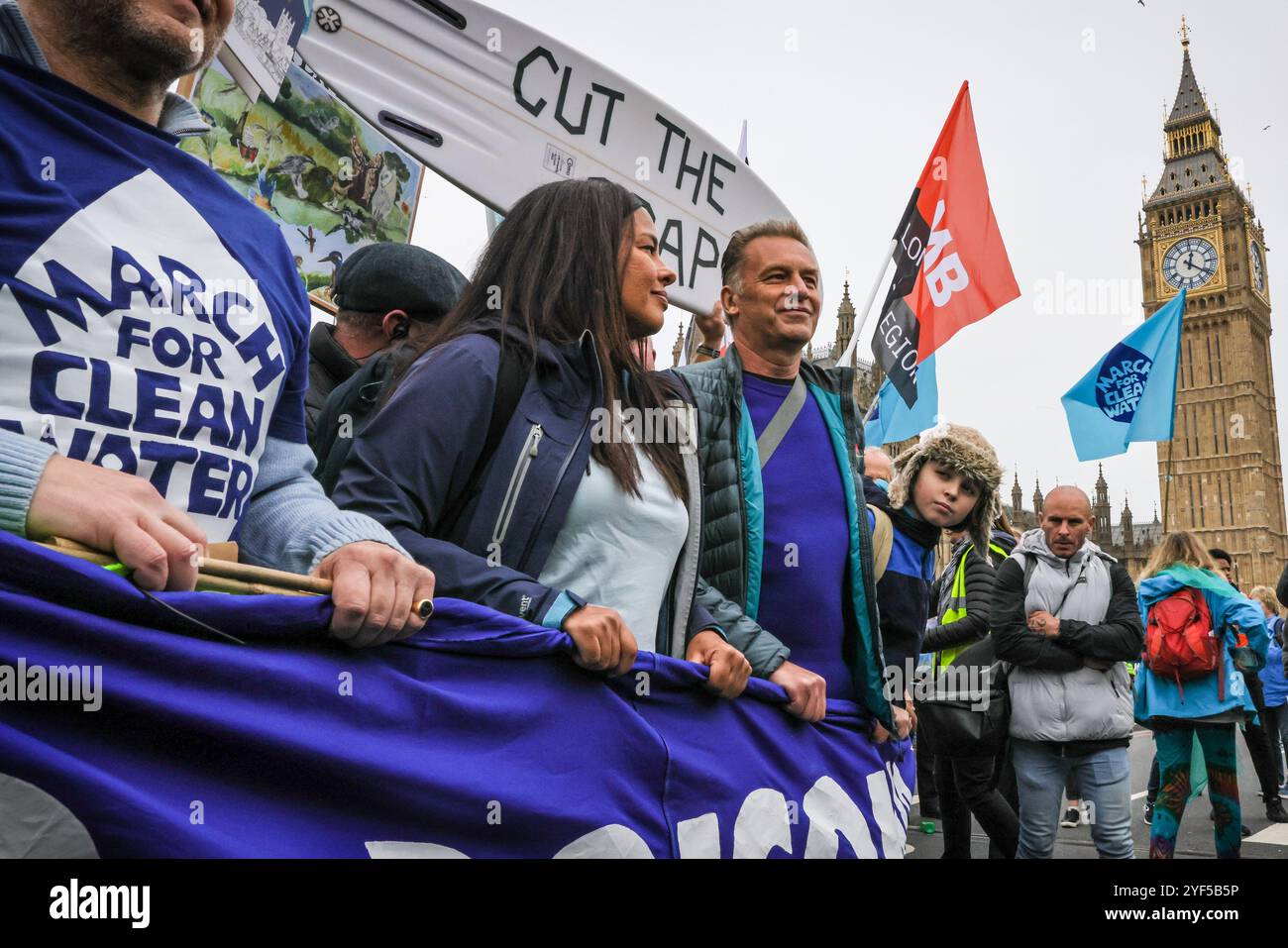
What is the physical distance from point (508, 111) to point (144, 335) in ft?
8.35

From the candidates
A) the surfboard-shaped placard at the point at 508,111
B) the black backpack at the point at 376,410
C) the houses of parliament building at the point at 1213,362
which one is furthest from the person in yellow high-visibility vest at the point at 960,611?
the houses of parliament building at the point at 1213,362

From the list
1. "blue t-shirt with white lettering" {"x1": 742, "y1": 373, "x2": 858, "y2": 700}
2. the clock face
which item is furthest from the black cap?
the clock face

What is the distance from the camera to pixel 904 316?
20.4 feet

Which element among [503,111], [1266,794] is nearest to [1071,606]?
[503,111]

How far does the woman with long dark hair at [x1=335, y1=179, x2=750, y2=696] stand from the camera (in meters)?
1.90

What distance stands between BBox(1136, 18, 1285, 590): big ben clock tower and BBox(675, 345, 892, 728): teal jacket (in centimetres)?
8967

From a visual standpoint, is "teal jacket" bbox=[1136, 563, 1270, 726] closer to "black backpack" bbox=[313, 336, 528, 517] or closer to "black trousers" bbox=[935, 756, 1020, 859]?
"black trousers" bbox=[935, 756, 1020, 859]

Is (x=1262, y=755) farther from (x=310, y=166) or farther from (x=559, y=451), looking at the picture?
(x=559, y=451)

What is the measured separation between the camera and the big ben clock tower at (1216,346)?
83875 millimetres

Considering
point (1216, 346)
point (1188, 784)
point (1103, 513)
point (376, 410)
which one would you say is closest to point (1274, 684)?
point (1188, 784)

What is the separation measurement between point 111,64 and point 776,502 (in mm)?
1822
